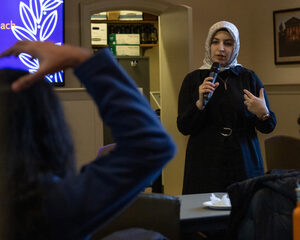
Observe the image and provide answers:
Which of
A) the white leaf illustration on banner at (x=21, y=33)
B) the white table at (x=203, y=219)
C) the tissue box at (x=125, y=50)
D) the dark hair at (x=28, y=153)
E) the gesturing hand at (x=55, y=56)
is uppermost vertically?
the tissue box at (x=125, y=50)

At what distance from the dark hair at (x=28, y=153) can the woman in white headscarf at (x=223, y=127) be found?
2.17 m

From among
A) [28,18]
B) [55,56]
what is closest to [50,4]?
[28,18]

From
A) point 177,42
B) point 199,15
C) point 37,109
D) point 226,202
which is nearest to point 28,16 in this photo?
point 177,42

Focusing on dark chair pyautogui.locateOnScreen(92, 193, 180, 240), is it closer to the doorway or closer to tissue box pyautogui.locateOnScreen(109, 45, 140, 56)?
the doorway

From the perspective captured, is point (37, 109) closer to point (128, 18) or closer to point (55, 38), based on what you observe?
point (55, 38)

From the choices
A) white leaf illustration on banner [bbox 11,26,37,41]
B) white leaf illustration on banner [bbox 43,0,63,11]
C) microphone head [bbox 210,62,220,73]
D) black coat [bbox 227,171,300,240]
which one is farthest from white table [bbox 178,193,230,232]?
white leaf illustration on banner [bbox 43,0,63,11]

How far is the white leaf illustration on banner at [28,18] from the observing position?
5000mm

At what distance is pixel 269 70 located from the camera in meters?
6.20

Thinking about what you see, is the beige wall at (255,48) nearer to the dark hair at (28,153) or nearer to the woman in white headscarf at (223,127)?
the woman in white headscarf at (223,127)

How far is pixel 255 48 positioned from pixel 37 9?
2.65 metres

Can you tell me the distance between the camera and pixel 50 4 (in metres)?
5.14

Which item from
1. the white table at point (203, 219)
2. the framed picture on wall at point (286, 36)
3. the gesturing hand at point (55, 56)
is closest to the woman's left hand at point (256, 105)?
the white table at point (203, 219)

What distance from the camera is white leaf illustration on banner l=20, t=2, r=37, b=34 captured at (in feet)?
16.4

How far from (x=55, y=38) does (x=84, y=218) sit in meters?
4.54
